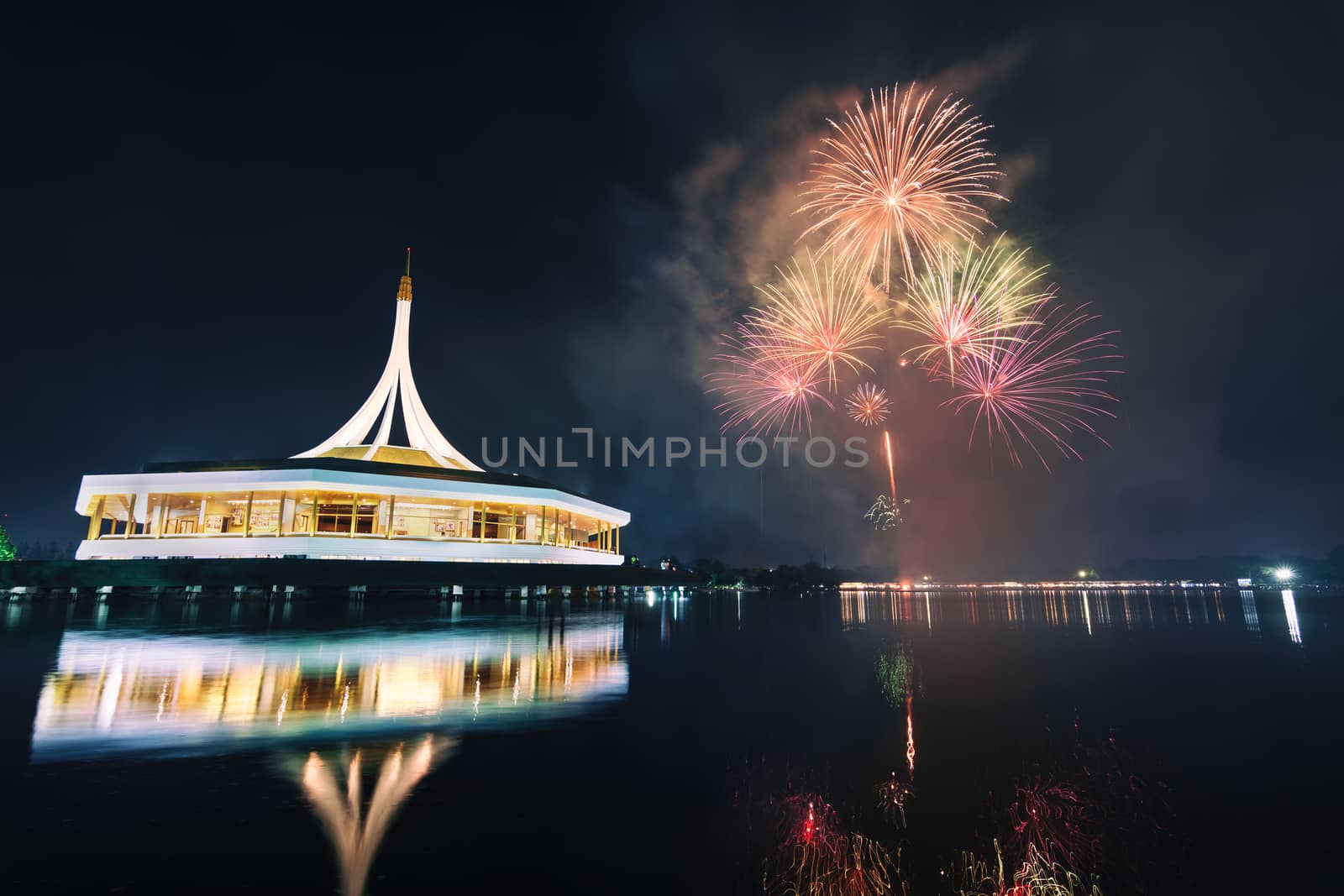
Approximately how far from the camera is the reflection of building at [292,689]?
7691mm

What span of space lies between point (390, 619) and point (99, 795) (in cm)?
2169

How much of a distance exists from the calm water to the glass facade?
114 feet

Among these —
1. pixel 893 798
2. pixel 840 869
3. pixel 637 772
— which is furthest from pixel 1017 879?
pixel 637 772

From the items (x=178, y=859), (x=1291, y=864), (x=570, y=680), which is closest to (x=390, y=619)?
(x=570, y=680)

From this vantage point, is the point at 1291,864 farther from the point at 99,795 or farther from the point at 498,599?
the point at 498,599

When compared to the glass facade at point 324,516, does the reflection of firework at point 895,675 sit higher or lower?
lower

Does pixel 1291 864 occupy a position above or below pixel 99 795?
below

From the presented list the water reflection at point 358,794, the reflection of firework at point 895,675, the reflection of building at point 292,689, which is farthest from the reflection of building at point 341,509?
the water reflection at point 358,794

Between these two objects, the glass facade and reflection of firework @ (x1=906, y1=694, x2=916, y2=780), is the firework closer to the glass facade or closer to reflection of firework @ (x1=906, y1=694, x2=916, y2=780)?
reflection of firework @ (x1=906, y1=694, x2=916, y2=780)

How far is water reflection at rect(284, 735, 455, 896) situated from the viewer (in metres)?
4.31

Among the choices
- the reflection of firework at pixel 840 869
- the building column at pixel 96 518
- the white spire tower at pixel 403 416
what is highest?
the white spire tower at pixel 403 416

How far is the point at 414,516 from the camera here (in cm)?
5178

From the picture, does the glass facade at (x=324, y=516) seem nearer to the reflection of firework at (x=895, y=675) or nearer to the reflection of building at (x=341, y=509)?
the reflection of building at (x=341, y=509)

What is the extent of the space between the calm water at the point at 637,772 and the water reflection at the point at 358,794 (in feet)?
0.11
